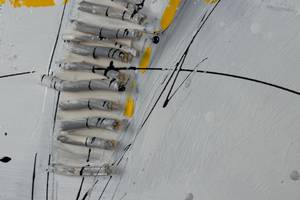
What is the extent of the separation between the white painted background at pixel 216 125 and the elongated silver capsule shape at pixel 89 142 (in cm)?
3

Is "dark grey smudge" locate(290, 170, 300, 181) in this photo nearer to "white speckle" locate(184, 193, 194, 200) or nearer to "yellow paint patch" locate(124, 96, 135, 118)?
"white speckle" locate(184, 193, 194, 200)

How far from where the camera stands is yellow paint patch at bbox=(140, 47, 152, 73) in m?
0.62

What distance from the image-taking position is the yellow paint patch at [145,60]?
0.62 m

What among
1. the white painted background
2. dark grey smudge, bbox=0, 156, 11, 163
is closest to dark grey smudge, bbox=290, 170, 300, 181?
the white painted background

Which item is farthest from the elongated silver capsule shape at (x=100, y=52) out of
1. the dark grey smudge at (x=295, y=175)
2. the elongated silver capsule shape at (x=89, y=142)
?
the dark grey smudge at (x=295, y=175)

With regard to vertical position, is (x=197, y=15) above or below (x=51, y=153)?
above

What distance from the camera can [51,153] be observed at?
0.64 metres

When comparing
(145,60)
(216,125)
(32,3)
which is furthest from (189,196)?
(32,3)

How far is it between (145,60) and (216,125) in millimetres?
142

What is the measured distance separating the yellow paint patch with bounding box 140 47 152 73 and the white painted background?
0.01 meters

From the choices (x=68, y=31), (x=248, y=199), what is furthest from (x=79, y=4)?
(x=248, y=199)

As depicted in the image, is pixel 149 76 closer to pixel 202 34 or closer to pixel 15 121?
pixel 202 34

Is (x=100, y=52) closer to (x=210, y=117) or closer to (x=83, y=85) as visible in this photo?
(x=83, y=85)

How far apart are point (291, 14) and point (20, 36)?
415 millimetres
